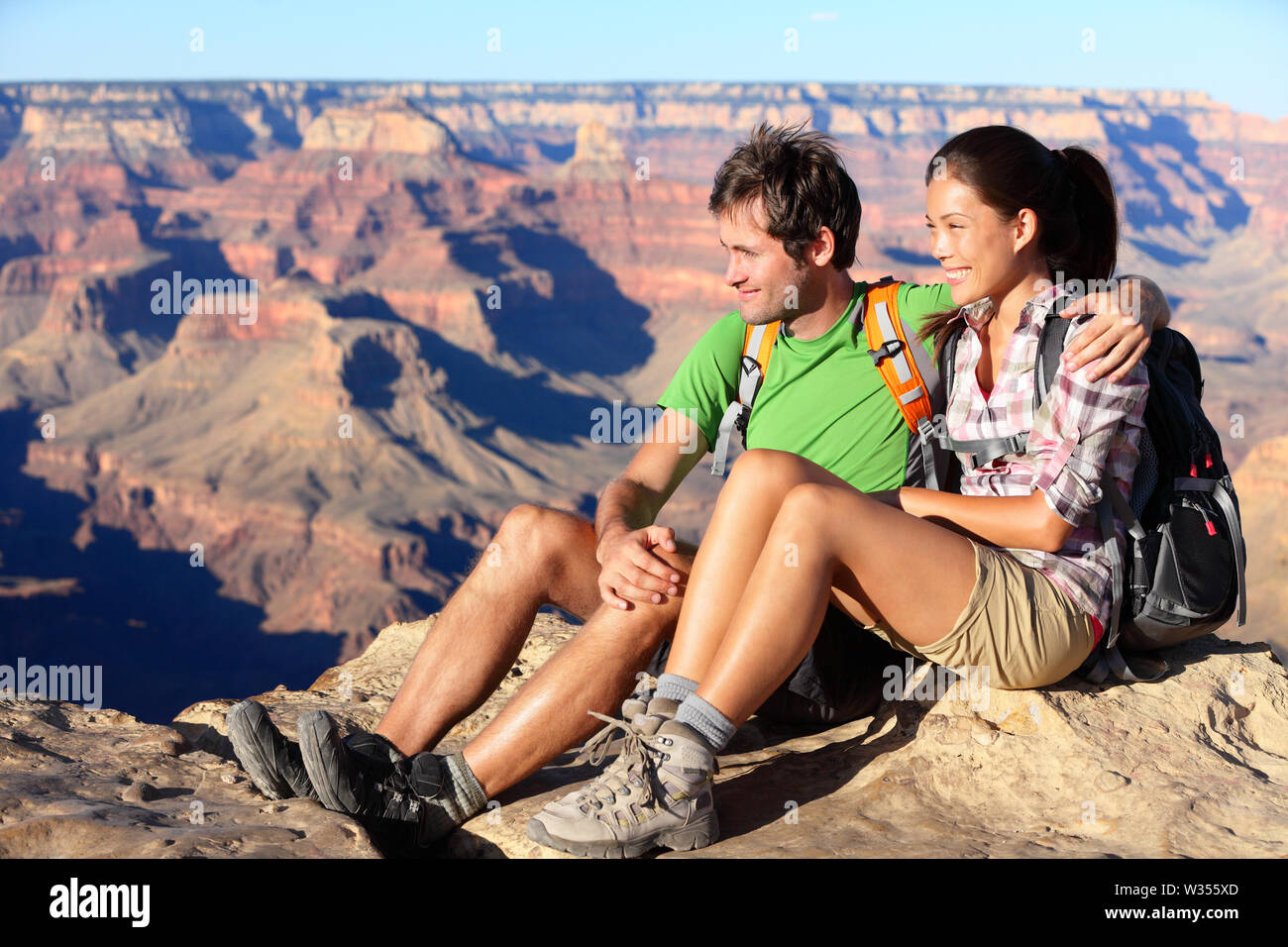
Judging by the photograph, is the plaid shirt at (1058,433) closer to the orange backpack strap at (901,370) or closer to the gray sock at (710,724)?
the orange backpack strap at (901,370)

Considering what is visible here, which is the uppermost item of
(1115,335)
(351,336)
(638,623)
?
(1115,335)

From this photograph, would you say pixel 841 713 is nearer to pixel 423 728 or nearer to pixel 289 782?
pixel 423 728

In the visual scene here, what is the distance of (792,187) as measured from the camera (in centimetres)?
341

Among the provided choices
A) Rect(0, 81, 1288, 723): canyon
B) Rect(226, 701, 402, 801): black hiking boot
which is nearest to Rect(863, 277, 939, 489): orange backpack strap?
Rect(226, 701, 402, 801): black hiking boot

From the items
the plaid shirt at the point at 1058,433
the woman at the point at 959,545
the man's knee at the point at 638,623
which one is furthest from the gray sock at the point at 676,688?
the plaid shirt at the point at 1058,433

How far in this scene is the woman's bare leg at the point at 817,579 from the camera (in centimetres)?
269

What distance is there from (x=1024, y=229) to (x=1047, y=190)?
0.13 metres

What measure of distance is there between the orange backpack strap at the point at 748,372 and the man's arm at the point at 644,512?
109 mm

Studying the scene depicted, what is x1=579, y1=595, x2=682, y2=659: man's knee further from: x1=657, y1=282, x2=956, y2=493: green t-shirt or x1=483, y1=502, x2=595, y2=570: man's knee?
x1=657, y1=282, x2=956, y2=493: green t-shirt

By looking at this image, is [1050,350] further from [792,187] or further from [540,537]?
[540,537]

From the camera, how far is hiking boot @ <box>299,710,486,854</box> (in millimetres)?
2949

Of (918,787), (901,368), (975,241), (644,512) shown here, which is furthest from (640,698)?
(975,241)

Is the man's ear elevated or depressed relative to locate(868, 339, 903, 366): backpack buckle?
elevated

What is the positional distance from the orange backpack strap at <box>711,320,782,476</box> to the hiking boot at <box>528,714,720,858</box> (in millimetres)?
1121
